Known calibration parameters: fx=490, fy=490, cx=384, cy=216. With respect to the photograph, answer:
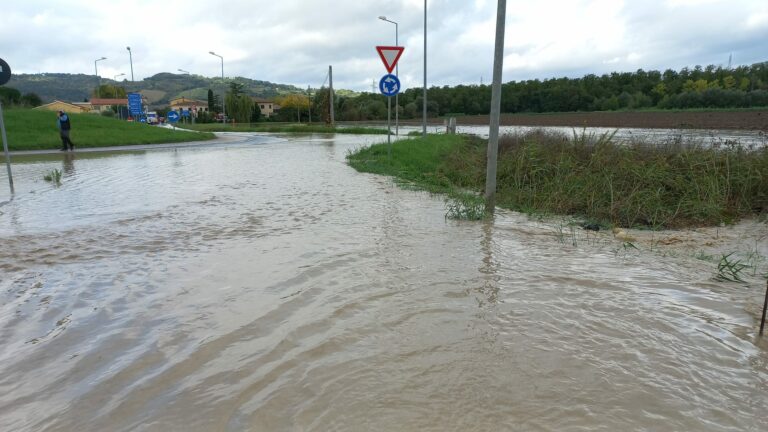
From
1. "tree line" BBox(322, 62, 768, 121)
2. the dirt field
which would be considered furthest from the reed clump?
"tree line" BBox(322, 62, 768, 121)

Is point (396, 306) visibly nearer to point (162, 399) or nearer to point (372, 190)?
point (162, 399)

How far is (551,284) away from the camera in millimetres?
4734

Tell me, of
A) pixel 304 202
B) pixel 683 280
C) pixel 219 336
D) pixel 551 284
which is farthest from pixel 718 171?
pixel 219 336

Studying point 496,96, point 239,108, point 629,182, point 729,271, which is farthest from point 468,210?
point 239,108

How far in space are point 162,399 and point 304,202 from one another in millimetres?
6548

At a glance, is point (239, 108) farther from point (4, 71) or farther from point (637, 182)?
point (637, 182)

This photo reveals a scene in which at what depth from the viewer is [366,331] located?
371 cm

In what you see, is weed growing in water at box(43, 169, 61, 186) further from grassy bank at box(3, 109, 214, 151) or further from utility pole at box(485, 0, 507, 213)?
grassy bank at box(3, 109, 214, 151)

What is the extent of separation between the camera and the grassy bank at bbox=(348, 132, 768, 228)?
315 inches

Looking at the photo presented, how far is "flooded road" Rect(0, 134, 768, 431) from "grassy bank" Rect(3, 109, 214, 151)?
64.4 ft

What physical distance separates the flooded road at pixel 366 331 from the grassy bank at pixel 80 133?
773 inches

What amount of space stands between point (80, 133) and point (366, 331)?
28727mm

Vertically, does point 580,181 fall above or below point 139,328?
above

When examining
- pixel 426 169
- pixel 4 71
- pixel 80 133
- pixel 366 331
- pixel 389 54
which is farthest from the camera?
pixel 80 133
